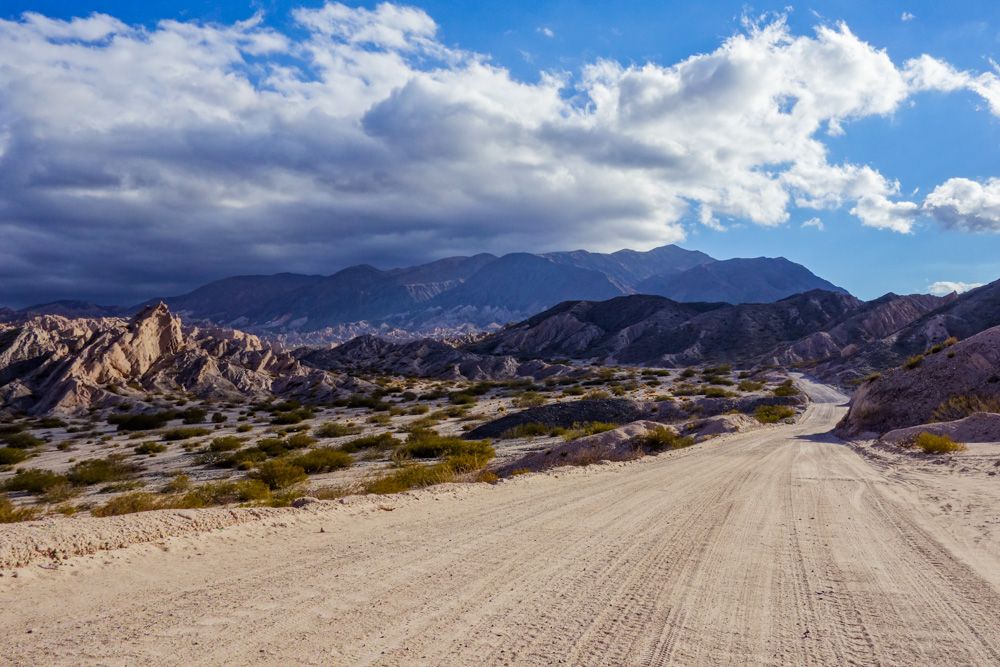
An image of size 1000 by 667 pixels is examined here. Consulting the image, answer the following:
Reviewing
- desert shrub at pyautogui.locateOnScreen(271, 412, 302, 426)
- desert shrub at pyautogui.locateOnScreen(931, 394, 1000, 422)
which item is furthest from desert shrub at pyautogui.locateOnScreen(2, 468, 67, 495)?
desert shrub at pyautogui.locateOnScreen(931, 394, 1000, 422)

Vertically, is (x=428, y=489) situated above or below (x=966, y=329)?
below

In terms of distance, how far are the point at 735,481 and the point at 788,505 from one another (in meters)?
2.62

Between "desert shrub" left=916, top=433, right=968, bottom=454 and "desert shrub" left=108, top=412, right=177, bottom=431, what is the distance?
39152 millimetres

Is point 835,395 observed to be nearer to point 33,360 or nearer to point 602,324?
point 33,360

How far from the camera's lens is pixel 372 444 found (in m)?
23.0

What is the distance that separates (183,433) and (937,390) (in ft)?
125

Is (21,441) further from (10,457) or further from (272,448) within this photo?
(272,448)

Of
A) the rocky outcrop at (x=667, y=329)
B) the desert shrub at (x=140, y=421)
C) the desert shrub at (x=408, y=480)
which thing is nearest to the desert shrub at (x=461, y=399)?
the desert shrub at (x=140, y=421)

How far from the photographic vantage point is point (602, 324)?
130 meters

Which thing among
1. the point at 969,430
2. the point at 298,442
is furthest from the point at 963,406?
the point at 298,442

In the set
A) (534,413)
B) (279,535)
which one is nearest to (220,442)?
(534,413)

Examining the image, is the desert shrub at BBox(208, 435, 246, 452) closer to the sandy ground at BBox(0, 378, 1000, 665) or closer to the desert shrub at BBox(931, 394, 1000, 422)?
the sandy ground at BBox(0, 378, 1000, 665)

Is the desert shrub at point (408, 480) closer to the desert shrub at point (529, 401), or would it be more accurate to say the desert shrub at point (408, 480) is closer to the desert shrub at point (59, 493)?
the desert shrub at point (59, 493)

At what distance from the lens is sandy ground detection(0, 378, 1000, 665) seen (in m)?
3.70
